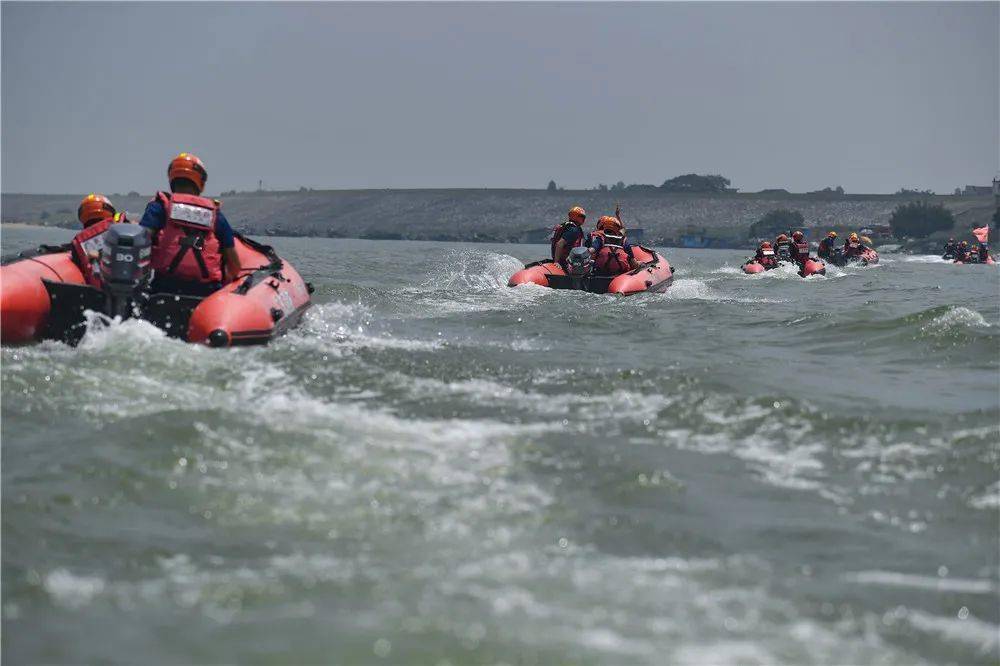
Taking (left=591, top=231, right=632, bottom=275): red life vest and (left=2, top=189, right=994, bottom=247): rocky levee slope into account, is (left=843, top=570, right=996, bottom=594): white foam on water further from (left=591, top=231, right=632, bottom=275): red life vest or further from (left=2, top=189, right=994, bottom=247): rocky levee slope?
(left=2, top=189, right=994, bottom=247): rocky levee slope

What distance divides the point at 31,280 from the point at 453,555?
5484 mm

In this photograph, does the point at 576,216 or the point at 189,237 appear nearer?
the point at 189,237

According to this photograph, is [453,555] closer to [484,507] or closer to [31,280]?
[484,507]

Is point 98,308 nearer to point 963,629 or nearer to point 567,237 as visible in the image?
point 963,629

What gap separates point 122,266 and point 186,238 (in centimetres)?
97

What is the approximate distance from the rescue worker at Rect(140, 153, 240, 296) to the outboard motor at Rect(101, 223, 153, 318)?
0.56m

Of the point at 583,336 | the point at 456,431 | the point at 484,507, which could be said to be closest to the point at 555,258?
the point at 583,336

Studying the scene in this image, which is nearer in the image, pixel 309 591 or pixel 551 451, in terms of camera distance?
pixel 309 591

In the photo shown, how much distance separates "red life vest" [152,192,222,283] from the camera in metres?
9.09

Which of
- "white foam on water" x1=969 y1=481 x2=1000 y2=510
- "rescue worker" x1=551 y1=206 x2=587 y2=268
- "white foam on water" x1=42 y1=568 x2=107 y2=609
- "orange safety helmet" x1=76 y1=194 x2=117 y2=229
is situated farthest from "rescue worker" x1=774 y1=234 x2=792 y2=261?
"white foam on water" x1=42 y1=568 x2=107 y2=609

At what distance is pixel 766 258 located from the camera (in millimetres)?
26219

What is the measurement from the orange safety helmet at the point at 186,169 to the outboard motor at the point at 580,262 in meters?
8.18

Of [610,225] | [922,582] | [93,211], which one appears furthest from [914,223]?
[922,582]

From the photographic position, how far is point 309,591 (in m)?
3.66
